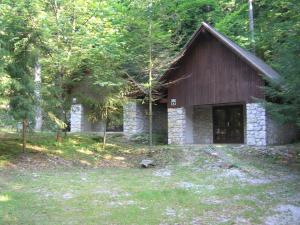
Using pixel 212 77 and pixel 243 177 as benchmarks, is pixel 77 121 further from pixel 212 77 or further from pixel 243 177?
pixel 243 177

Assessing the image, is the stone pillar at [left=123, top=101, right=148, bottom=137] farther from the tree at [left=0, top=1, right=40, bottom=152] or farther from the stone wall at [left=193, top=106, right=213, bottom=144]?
the tree at [left=0, top=1, right=40, bottom=152]

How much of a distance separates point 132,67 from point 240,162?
677cm

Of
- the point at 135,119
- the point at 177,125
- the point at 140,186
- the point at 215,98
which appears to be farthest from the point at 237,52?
the point at 140,186

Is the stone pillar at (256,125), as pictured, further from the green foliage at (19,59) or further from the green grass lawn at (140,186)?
Result: the green foliage at (19,59)

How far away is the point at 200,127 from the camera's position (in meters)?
21.4

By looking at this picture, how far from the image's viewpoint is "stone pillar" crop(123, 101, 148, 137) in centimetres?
2253

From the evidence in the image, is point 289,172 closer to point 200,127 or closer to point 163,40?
point 163,40

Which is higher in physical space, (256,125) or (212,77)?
(212,77)

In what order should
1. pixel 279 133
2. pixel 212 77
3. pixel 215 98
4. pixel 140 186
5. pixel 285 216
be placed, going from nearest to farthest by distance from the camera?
pixel 285 216 < pixel 140 186 < pixel 279 133 < pixel 215 98 < pixel 212 77

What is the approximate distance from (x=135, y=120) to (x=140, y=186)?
11.9 metres

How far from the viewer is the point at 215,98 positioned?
742 inches

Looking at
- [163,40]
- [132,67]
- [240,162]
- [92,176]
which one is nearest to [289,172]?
[240,162]

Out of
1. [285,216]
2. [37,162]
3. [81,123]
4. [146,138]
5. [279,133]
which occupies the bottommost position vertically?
[285,216]

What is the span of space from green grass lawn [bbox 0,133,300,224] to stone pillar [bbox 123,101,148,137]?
501 centimetres
